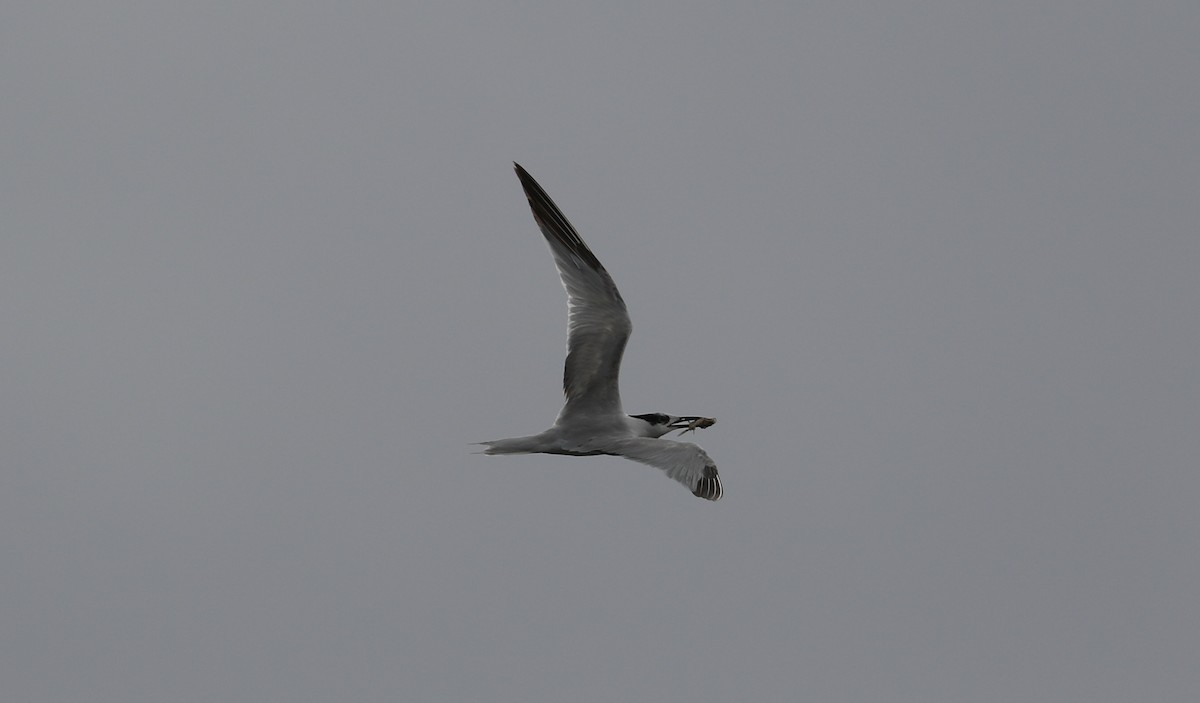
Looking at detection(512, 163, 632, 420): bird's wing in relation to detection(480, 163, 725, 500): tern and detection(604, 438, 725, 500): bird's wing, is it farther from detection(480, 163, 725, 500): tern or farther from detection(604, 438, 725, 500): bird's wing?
detection(604, 438, 725, 500): bird's wing

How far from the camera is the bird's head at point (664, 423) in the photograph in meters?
23.0

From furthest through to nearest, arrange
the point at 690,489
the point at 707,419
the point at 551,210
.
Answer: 1. the point at 707,419
2. the point at 551,210
3. the point at 690,489

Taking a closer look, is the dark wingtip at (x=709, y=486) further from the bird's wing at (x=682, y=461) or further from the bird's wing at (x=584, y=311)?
the bird's wing at (x=584, y=311)

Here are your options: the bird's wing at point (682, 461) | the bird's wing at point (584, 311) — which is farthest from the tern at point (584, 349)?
the bird's wing at point (682, 461)

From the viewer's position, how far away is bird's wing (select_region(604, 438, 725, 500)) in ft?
68.0

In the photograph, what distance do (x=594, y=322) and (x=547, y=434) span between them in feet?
5.66

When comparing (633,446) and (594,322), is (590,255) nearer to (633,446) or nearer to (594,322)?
(594,322)

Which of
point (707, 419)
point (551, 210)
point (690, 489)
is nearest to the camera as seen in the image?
point (690, 489)

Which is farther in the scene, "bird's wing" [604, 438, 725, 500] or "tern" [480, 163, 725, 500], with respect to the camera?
"tern" [480, 163, 725, 500]

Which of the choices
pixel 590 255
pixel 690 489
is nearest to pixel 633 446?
pixel 690 489

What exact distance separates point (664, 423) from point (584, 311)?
276cm

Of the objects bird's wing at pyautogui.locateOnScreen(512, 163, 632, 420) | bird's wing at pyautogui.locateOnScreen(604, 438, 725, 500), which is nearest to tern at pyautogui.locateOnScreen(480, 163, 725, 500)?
bird's wing at pyautogui.locateOnScreen(512, 163, 632, 420)

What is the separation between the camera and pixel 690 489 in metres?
20.7

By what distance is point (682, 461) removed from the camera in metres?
20.7
